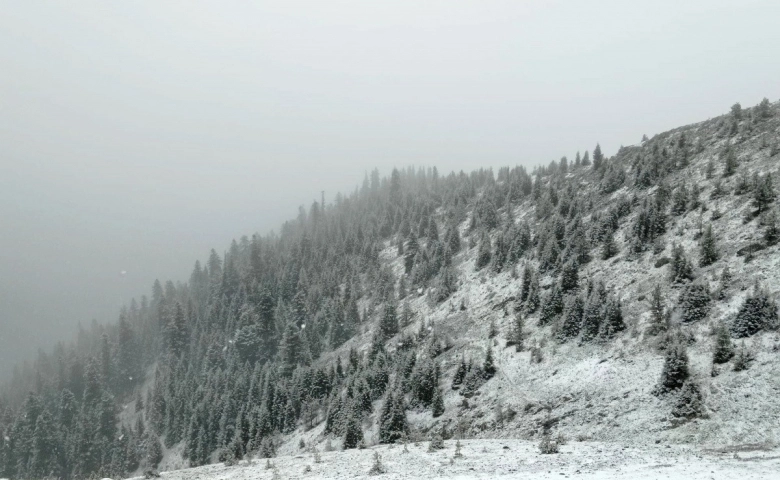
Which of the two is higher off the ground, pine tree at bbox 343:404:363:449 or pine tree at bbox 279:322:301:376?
pine tree at bbox 279:322:301:376

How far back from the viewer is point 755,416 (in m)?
20.1

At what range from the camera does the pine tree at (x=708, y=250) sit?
32.9 metres

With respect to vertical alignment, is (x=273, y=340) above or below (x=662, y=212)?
below

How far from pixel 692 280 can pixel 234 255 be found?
110789 millimetres

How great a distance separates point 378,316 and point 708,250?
5022cm

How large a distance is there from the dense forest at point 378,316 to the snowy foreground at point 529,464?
4.78 meters

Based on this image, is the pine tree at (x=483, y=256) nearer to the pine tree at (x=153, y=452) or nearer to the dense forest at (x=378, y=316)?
the dense forest at (x=378, y=316)

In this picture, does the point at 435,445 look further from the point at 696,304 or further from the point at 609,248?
the point at 609,248

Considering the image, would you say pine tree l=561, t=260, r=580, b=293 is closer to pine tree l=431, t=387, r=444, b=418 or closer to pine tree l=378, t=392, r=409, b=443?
pine tree l=431, t=387, r=444, b=418

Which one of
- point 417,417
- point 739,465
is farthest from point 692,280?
point 417,417

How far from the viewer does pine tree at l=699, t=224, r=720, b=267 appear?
32.9m

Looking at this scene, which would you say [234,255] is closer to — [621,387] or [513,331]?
[513,331]

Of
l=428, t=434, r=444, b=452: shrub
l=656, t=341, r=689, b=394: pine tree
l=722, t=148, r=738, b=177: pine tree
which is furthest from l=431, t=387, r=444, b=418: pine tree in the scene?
l=722, t=148, r=738, b=177: pine tree

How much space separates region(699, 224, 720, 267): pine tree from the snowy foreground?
18.8 meters
